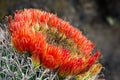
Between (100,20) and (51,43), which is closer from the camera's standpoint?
(51,43)

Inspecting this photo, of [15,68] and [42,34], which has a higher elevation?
[42,34]

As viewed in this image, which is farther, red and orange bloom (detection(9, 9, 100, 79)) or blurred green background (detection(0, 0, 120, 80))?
blurred green background (detection(0, 0, 120, 80))

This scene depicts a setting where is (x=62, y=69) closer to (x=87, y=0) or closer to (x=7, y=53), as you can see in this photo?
(x=7, y=53)

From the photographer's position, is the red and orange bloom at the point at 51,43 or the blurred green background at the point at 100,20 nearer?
the red and orange bloom at the point at 51,43

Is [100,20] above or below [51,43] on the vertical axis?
above

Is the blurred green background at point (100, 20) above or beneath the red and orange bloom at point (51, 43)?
above

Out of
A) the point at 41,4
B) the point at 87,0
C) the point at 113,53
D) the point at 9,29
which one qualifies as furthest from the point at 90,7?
the point at 9,29

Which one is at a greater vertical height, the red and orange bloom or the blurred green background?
the blurred green background

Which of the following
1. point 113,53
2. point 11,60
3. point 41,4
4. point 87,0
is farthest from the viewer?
point 87,0
